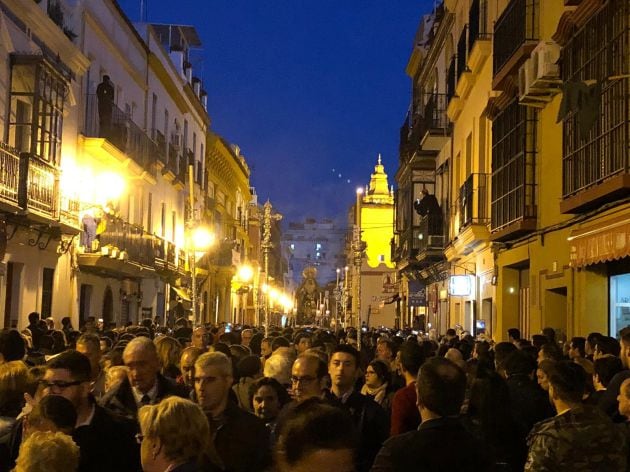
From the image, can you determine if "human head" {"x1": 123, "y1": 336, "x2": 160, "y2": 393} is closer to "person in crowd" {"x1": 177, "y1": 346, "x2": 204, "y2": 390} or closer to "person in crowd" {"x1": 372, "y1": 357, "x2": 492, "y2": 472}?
"person in crowd" {"x1": 177, "y1": 346, "x2": 204, "y2": 390}

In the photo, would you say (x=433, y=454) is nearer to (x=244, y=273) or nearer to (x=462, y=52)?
(x=462, y=52)

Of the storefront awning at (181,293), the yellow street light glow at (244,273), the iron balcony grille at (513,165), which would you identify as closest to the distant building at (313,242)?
the yellow street light glow at (244,273)

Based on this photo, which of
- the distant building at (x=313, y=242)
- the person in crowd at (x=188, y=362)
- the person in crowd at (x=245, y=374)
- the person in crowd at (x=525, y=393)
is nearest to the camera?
the person in crowd at (x=525, y=393)

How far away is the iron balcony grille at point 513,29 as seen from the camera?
701 inches

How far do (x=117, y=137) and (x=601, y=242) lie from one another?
56.9 feet

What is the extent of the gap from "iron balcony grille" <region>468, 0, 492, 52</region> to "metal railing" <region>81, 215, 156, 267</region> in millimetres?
10210

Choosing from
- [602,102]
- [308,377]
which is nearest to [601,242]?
[602,102]

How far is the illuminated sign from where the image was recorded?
1014 inches

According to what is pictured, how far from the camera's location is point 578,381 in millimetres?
6133

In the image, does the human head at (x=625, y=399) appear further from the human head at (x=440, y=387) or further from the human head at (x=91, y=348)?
the human head at (x=91, y=348)

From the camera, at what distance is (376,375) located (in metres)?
8.87

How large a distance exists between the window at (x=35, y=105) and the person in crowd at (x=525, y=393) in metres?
13.4

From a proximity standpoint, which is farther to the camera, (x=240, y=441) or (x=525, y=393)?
(x=525, y=393)

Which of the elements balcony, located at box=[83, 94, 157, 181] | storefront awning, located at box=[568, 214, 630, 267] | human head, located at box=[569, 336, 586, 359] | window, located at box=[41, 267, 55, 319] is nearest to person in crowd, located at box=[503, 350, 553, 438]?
human head, located at box=[569, 336, 586, 359]
